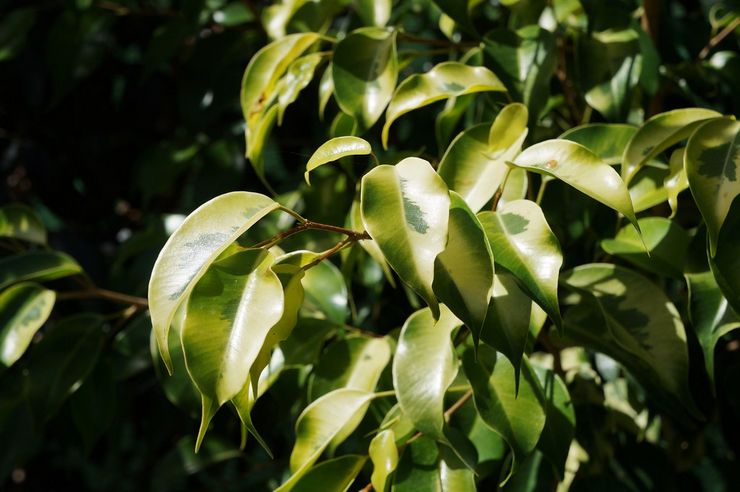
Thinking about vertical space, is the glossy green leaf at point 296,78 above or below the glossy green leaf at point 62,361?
above

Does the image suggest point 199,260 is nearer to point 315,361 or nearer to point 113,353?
point 315,361

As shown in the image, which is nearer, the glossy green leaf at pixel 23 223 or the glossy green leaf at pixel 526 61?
the glossy green leaf at pixel 526 61

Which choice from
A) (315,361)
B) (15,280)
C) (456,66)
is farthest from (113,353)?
(456,66)

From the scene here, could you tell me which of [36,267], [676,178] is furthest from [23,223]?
[676,178]

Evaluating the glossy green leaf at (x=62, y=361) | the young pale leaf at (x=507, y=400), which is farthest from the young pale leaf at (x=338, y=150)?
the glossy green leaf at (x=62, y=361)

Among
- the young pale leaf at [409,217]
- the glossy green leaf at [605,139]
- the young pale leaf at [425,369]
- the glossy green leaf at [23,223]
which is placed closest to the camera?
the young pale leaf at [409,217]

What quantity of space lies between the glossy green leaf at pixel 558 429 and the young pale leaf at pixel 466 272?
8.4 inches

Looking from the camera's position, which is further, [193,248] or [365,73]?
[365,73]

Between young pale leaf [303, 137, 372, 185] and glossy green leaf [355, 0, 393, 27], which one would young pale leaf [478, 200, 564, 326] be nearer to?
young pale leaf [303, 137, 372, 185]

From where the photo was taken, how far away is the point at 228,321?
1.89 feet

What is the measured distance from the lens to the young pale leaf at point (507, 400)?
707 mm

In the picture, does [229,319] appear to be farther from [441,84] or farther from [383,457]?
[441,84]

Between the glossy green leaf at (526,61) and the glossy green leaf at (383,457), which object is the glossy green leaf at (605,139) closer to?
the glossy green leaf at (526,61)

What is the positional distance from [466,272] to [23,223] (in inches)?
28.0
